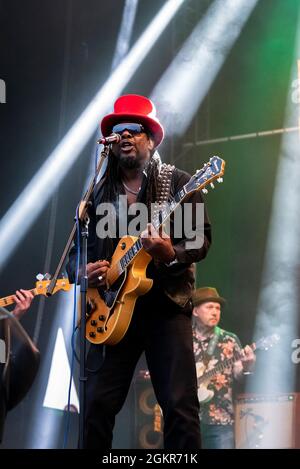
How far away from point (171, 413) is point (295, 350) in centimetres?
418

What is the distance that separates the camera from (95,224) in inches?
151

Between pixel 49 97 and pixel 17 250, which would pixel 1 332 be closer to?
pixel 17 250

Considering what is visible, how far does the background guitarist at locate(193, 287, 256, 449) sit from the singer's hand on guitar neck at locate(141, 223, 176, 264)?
3.71 m

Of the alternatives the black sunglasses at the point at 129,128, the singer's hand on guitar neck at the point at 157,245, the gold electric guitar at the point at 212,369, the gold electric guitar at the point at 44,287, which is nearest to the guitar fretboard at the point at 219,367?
the gold electric guitar at the point at 212,369

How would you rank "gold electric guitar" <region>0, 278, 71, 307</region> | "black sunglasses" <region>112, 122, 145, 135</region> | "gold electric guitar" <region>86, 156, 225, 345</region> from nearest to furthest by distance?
"gold electric guitar" <region>86, 156, 225, 345</region>, "black sunglasses" <region>112, 122, 145, 135</region>, "gold electric guitar" <region>0, 278, 71, 307</region>

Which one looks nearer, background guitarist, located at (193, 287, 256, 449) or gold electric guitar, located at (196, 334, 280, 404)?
background guitarist, located at (193, 287, 256, 449)

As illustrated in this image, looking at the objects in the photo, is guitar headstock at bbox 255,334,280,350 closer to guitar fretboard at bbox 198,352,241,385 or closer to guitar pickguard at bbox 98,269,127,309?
guitar fretboard at bbox 198,352,241,385

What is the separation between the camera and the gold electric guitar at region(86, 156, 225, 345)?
11.4ft

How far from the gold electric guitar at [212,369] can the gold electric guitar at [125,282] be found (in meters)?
3.31

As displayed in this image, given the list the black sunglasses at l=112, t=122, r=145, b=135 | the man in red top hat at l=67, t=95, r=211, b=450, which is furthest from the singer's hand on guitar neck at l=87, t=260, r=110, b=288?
the black sunglasses at l=112, t=122, r=145, b=135

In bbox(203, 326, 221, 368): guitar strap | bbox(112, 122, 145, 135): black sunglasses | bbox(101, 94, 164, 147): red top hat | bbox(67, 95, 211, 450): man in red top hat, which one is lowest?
bbox(67, 95, 211, 450): man in red top hat

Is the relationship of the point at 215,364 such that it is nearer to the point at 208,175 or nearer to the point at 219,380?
the point at 219,380

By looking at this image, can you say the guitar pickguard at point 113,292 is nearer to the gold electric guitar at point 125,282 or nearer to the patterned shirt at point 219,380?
the gold electric guitar at point 125,282
